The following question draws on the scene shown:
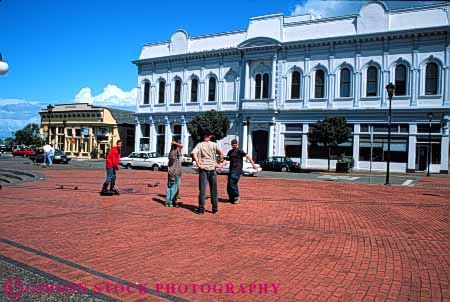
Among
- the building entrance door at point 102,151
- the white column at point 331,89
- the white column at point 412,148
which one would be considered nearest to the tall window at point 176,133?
the building entrance door at point 102,151

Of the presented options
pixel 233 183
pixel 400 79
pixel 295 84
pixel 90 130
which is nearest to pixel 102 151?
pixel 90 130

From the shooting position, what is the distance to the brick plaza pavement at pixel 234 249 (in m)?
4.36

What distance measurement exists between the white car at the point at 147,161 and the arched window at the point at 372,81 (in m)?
18.7

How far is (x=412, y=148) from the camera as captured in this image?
Result: 3167 cm

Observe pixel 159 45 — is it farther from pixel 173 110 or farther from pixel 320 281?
pixel 320 281

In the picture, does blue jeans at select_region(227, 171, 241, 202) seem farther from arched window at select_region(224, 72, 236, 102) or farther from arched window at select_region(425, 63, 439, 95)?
arched window at select_region(224, 72, 236, 102)

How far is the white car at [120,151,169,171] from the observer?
29.2m

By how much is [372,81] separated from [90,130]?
39567 millimetres

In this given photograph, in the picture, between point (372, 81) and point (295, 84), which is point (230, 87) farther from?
point (372, 81)

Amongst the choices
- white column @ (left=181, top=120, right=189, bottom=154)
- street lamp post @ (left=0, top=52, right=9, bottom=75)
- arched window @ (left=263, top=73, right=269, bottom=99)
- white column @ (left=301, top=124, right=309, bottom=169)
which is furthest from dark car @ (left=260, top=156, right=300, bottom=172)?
street lamp post @ (left=0, top=52, right=9, bottom=75)

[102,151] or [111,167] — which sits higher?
[111,167]

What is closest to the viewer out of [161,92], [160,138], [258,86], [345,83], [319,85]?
[345,83]

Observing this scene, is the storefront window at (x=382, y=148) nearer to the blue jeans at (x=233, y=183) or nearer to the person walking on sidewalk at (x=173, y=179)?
the blue jeans at (x=233, y=183)

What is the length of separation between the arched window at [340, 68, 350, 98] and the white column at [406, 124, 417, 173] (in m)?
6.16
